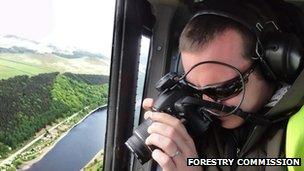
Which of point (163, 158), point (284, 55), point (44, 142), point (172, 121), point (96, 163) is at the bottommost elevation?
point (96, 163)

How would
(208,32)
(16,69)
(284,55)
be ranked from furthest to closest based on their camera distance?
1. (16,69)
2. (208,32)
3. (284,55)

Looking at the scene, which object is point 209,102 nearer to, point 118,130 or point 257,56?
point 257,56

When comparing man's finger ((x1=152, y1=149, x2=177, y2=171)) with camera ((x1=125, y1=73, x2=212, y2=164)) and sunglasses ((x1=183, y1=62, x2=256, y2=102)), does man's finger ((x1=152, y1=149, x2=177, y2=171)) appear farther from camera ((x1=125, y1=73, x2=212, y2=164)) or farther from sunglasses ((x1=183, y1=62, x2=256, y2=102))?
sunglasses ((x1=183, y1=62, x2=256, y2=102))

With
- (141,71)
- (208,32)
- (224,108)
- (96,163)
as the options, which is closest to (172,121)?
(224,108)

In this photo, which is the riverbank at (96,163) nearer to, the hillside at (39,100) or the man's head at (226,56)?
the hillside at (39,100)

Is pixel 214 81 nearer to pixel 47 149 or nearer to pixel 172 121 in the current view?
pixel 172 121

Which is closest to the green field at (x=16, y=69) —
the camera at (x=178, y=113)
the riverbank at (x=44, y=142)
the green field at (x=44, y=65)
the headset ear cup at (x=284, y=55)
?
the green field at (x=44, y=65)
